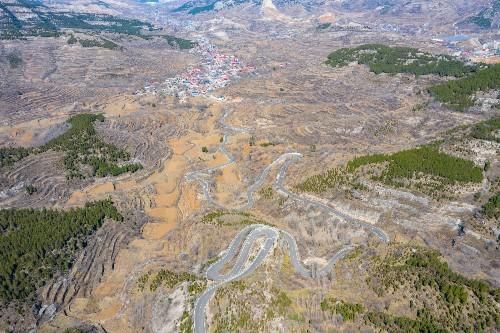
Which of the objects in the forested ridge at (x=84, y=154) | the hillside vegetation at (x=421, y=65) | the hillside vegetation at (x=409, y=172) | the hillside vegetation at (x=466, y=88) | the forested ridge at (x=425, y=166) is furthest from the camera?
the hillside vegetation at (x=421, y=65)

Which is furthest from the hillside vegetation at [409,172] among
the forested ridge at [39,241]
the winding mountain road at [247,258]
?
the forested ridge at [39,241]

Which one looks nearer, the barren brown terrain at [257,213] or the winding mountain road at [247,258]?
the barren brown terrain at [257,213]

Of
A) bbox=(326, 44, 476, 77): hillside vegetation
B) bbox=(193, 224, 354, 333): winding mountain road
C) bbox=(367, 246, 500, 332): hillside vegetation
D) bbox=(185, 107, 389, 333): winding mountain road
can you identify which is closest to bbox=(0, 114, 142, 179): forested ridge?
bbox=(185, 107, 389, 333): winding mountain road

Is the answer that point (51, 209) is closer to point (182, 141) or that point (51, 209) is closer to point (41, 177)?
point (41, 177)

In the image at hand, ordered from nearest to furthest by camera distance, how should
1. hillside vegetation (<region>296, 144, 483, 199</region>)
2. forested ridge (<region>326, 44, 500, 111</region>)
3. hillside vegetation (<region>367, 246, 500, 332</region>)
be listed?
1. hillside vegetation (<region>367, 246, 500, 332</region>)
2. hillside vegetation (<region>296, 144, 483, 199</region>)
3. forested ridge (<region>326, 44, 500, 111</region>)

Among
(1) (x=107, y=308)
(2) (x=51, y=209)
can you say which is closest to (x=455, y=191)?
(1) (x=107, y=308)

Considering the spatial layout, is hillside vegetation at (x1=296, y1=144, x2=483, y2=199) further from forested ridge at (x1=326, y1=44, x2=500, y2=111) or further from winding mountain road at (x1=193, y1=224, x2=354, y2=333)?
forested ridge at (x1=326, y1=44, x2=500, y2=111)

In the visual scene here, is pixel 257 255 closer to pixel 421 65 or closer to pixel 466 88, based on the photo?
pixel 466 88

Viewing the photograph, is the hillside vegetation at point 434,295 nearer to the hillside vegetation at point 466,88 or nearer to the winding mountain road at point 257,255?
the winding mountain road at point 257,255
